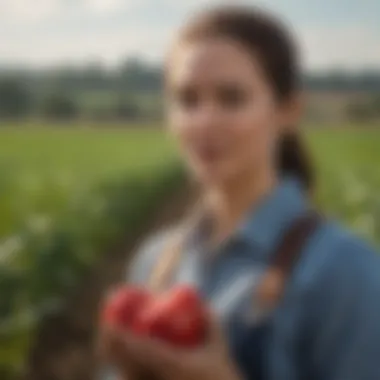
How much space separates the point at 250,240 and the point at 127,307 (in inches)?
5.5

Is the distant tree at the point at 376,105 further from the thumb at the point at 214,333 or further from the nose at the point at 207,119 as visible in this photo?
the thumb at the point at 214,333

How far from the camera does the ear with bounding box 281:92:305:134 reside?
75 cm

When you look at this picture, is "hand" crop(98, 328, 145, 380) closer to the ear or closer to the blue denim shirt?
the blue denim shirt

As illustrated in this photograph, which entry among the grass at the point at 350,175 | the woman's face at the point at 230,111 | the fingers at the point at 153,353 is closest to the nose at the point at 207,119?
the woman's face at the point at 230,111

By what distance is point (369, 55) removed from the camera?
814 millimetres

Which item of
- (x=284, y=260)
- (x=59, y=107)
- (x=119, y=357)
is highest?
(x=59, y=107)

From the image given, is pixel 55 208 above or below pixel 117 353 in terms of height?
above

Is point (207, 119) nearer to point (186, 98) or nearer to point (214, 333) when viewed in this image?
point (186, 98)

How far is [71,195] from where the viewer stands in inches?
33.0

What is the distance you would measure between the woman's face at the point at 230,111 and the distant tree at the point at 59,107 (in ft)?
0.55

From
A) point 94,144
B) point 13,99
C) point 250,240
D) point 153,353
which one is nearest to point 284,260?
point 250,240

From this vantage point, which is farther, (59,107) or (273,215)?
(59,107)

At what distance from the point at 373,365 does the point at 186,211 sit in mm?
256

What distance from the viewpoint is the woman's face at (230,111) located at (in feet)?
2.40
